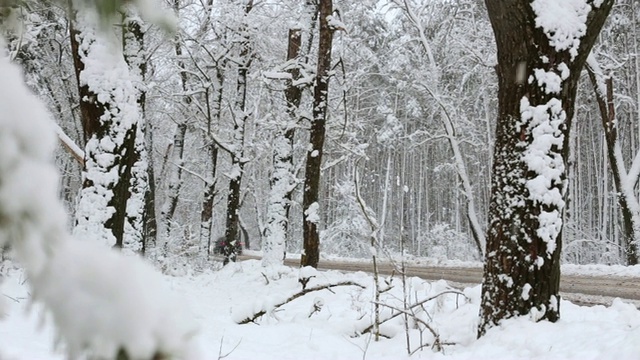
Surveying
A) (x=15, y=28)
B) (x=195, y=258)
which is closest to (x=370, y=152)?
(x=195, y=258)

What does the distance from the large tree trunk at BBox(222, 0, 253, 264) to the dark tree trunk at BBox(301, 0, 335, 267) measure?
3.98m

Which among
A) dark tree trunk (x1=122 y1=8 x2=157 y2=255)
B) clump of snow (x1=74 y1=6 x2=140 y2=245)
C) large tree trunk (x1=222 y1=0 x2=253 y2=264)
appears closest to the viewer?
clump of snow (x1=74 y1=6 x2=140 y2=245)

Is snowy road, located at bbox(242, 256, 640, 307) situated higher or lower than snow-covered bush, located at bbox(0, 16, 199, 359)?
lower

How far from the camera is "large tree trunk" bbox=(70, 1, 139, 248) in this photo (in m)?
5.25

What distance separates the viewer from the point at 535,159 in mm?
4234

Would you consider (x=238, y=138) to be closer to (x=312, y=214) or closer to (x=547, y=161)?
(x=312, y=214)

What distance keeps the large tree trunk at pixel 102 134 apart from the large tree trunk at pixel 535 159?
3819mm

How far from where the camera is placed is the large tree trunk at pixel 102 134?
207 inches

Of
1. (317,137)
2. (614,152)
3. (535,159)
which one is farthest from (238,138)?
(535,159)

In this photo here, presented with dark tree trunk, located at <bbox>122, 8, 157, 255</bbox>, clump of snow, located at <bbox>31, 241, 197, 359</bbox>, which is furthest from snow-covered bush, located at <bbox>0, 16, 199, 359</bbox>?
dark tree trunk, located at <bbox>122, 8, 157, 255</bbox>

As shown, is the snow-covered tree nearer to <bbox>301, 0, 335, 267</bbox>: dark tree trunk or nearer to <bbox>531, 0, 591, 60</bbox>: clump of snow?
<bbox>301, 0, 335, 267</bbox>: dark tree trunk

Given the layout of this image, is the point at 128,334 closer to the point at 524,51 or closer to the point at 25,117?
the point at 25,117

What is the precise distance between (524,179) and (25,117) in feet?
14.2

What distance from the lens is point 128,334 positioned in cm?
39
